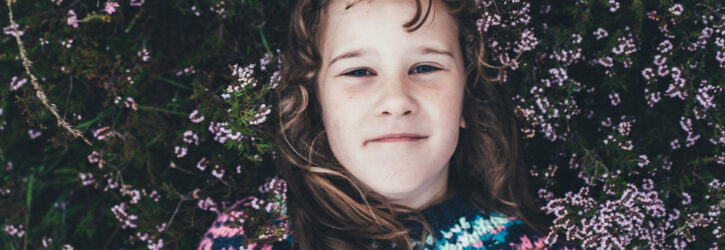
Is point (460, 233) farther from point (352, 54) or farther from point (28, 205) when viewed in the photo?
point (28, 205)

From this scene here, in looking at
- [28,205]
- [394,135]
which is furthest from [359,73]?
[28,205]

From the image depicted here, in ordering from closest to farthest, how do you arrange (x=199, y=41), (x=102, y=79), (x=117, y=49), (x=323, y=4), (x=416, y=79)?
1. (x=416, y=79)
2. (x=323, y=4)
3. (x=102, y=79)
4. (x=117, y=49)
5. (x=199, y=41)

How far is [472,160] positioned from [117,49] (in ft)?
6.70

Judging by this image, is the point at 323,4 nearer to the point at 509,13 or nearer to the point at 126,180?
the point at 509,13

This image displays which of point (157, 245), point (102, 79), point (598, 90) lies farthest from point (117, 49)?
point (598, 90)

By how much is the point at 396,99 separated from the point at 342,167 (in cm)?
54

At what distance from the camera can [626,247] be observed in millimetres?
2361

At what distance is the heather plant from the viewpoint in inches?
93.4

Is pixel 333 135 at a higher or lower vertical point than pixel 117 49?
lower

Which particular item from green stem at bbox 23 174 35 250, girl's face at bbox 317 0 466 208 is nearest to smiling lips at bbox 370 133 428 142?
girl's face at bbox 317 0 466 208

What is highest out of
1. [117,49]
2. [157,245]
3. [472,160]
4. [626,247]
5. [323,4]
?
[323,4]

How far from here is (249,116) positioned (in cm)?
217

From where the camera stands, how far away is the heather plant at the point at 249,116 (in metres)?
2.37

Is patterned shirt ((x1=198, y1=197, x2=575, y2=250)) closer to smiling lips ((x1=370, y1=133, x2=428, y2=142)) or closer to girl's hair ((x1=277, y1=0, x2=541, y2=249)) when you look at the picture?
girl's hair ((x1=277, y1=0, x2=541, y2=249))
